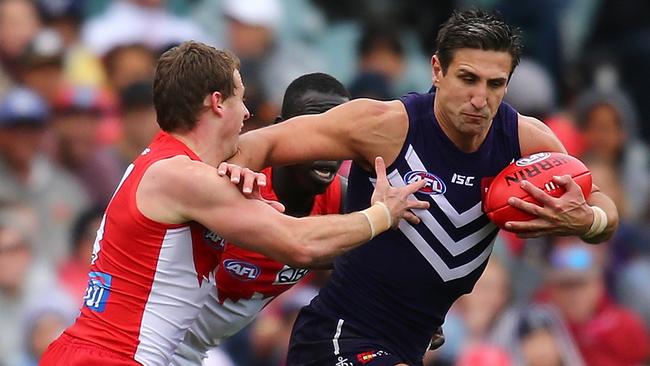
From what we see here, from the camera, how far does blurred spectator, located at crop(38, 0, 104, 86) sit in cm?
1166

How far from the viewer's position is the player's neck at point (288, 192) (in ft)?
24.7

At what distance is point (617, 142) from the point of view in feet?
40.9

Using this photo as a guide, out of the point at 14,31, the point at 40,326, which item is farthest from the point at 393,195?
the point at 14,31

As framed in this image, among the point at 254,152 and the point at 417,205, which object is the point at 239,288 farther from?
the point at 417,205

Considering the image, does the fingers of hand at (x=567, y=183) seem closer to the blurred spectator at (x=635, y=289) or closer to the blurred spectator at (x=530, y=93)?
the blurred spectator at (x=635, y=289)

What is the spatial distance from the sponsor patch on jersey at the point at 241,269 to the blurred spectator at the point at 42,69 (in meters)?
4.06

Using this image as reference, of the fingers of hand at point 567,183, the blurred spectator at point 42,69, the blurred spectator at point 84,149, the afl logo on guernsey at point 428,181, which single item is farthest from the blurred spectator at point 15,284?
the fingers of hand at point 567,183

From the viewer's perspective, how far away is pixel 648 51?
45.1 feet

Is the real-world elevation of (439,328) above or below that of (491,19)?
below

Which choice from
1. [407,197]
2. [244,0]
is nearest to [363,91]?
[244,0]

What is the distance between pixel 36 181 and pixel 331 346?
4.14 m

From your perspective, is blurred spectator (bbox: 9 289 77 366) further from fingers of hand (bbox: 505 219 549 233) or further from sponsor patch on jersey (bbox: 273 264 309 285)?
fingers of hand (bbox: 505 219 549 233)

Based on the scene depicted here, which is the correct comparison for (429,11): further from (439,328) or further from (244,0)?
(439,328)

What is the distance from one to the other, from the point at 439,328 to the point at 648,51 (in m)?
6.94
